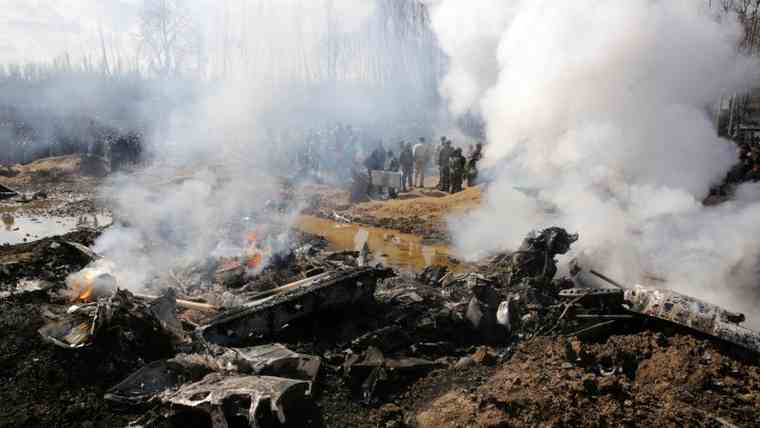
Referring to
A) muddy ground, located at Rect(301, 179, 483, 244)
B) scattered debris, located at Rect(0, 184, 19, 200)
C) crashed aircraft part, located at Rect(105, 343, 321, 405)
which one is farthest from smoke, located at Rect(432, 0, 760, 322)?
scattered debris, located at Rect(0, 184, 19, 200)

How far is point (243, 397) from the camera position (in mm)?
4727

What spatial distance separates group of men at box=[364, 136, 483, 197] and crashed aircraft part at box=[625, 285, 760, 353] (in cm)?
1133

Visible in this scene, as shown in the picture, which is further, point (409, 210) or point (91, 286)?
point (409, 210)

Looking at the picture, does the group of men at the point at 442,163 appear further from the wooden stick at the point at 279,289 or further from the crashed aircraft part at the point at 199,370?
the crashed aircraft part at the point at 199,370

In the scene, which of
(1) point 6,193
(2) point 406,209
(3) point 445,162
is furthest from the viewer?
(1) point 6,193

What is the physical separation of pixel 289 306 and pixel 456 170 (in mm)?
12149

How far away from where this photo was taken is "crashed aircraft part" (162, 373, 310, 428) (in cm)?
462

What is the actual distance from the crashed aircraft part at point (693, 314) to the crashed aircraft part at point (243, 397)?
4792mm

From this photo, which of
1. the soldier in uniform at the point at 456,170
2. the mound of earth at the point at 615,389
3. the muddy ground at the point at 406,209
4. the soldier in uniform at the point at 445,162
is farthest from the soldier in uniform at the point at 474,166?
the mound of earth at the point at 615,389

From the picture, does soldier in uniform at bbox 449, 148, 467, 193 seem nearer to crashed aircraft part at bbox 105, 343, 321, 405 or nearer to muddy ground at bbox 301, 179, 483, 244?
muddy ground at bbox 301, 179, 483, 244

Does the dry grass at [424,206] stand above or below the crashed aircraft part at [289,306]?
below

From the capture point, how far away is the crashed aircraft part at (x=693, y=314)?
19.0 ft

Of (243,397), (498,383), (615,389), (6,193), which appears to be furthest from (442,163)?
(6,193)

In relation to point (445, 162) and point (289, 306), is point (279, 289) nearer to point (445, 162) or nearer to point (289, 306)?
point (289, 306)
